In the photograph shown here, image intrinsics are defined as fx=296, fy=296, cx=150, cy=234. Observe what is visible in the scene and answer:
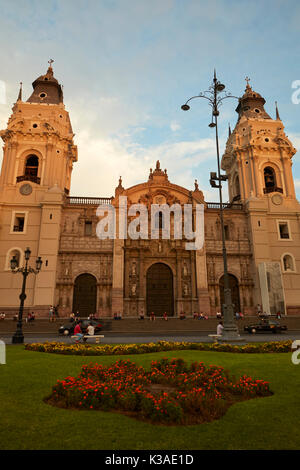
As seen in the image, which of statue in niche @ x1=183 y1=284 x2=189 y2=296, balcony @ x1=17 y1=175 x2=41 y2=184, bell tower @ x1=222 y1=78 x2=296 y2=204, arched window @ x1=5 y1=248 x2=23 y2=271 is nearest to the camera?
arched window @ x1=5 y1=248 x2=23 y2=271

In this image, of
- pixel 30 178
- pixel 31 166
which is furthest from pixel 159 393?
pixel 31 166

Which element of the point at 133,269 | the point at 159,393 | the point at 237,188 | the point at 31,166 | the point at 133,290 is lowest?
the point at 159,393

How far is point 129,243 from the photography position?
34969 mm

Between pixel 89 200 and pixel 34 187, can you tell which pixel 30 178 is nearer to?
pixel 34 187

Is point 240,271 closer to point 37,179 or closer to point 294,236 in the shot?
point 294,236

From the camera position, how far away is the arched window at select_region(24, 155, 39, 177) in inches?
1483

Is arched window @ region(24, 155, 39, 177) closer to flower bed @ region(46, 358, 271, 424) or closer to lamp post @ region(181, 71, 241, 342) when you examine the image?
lamp post @ region(181, 71, 241, 342)

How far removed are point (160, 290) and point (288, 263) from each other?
1658 centimetres

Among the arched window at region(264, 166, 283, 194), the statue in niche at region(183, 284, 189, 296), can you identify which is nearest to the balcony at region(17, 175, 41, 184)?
the statue in niche at region(183, 284, 189, 296)

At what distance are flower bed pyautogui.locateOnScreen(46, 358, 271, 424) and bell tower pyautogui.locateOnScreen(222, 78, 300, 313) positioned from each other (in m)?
28.3

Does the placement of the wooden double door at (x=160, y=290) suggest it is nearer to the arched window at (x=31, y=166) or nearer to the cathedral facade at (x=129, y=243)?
the cathedral facade at (x=129, y=243)

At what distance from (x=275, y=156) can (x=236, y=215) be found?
11.0 metres

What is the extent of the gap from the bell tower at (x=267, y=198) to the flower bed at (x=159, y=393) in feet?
92.9

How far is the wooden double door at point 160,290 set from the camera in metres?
34.1
